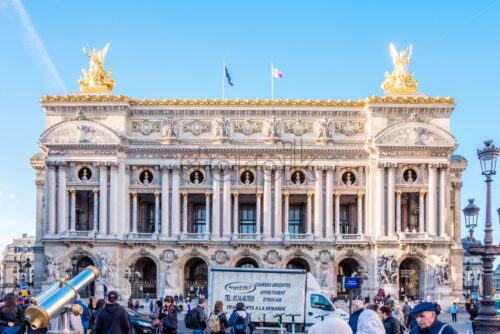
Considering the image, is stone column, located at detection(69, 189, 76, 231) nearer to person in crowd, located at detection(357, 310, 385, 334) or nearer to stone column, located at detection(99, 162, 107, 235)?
stone column, located at detection(99, 162, 107, 235)

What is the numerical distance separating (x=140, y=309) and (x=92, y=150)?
14639 mm

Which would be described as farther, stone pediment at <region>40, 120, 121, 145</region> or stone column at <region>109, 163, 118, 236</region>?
stone pediment at <region>40, 120, 121, 145</region>

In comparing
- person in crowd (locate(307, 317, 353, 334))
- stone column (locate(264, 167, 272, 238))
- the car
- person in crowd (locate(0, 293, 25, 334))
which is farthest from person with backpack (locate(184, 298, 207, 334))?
stone column (locate(264, 167, 272, 238))

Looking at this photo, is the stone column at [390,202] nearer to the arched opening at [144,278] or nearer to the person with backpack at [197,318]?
the arched opening at [144,278]

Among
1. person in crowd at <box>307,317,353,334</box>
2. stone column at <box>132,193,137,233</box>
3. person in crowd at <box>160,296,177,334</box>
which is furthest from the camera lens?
stone column at <box>132,193,137,233</box>

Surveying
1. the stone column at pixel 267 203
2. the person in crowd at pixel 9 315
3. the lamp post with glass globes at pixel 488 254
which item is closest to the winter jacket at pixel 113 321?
the person in crowd at pixel 9 315

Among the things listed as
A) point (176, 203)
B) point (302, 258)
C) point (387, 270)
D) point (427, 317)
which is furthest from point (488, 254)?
point (176, 203)

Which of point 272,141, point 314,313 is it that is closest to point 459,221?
point 272,141

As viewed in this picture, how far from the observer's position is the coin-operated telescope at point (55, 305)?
14211 millimetres

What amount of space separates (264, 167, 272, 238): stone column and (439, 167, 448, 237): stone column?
48.2ft

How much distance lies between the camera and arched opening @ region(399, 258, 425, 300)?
63.3 meters

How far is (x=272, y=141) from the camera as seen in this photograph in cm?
6450

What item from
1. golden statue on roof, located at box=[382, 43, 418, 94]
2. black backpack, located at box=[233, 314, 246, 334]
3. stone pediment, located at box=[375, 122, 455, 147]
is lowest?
black backpack, located at box=[233, 314, 246, 334]

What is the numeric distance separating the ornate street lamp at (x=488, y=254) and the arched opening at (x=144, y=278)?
43.2 m
